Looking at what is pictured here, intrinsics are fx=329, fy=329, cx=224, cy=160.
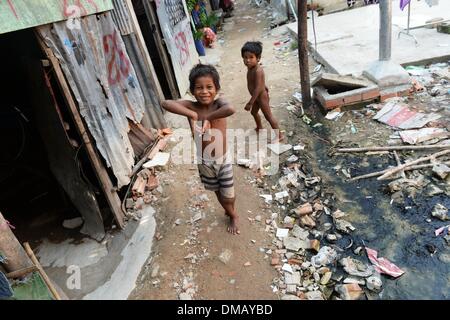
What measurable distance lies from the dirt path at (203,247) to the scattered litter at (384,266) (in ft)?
2.86

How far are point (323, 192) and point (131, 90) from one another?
10.1 ft

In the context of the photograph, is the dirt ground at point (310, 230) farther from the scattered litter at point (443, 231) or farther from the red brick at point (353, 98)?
the red brick at point (353, 98)

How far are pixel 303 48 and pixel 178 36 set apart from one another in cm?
337

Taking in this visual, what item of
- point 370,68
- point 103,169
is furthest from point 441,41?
point 103,169

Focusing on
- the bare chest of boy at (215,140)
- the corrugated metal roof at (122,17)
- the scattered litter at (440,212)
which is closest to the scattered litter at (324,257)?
the scattered litter at (440,212)

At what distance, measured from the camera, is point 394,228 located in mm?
3143

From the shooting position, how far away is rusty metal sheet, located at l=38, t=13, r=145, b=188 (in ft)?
11.2

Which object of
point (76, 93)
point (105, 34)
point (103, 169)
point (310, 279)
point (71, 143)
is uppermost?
point (105, 34)

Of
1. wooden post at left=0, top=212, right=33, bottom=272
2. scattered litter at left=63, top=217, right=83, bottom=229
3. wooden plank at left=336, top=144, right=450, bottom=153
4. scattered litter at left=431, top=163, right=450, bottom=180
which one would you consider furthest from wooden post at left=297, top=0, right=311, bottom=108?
wooden post at left=0, top=212, right=33, bottom=272

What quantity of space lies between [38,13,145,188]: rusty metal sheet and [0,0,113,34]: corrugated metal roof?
9 cm

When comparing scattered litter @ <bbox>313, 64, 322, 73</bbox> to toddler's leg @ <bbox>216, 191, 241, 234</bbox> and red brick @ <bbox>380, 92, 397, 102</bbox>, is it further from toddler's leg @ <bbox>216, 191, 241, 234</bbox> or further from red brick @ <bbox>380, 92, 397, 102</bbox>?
toddler's leg @ <bbox>216, 191, 241, 234</bbox>

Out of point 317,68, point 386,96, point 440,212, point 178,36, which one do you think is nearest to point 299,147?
point 386,96
